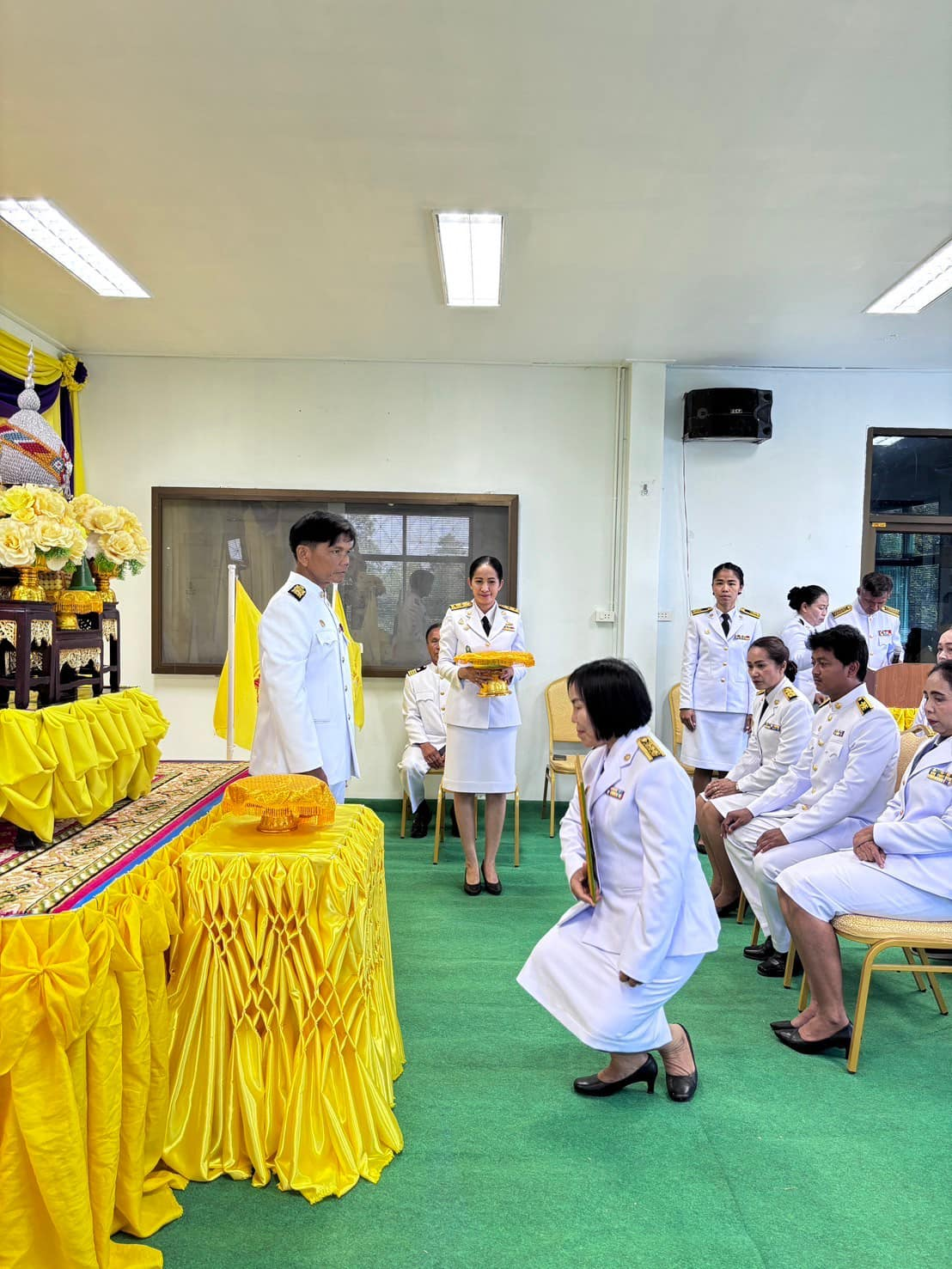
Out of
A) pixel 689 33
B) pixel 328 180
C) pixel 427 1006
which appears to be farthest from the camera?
pixel 328 180

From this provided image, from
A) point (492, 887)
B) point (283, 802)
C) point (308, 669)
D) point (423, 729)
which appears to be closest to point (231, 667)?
point (423, 729)

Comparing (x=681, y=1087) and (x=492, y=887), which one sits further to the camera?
(x=492, y=887)

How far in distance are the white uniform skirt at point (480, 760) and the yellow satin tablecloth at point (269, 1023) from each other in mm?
2506

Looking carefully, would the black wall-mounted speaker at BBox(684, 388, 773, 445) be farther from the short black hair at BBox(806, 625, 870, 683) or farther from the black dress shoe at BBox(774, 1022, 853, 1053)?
the black dress shoe at BBox(774, 1022, 853, 1053)

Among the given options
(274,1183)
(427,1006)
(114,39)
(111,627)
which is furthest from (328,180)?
(274,1183)

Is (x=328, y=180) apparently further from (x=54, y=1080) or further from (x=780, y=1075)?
(x=780, y=1075)

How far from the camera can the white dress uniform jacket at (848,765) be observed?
3150mm

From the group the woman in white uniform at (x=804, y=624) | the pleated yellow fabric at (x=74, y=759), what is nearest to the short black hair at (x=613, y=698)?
the pleated yellow fabric at (x=74, y=759)

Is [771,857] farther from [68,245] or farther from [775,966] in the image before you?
[68,245]

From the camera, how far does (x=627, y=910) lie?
2449 mm

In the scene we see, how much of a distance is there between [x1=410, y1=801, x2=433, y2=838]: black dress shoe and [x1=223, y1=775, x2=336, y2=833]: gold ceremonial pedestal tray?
3.38m

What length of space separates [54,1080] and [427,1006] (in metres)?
1.69

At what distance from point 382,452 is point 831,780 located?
3983 millimetres

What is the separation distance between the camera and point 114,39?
2.70 meters
